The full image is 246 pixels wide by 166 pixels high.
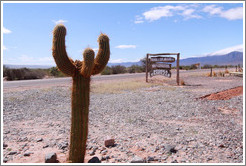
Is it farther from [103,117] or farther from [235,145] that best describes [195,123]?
[103,117]

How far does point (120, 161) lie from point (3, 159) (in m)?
2.18

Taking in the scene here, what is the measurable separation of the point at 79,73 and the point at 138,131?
292cm

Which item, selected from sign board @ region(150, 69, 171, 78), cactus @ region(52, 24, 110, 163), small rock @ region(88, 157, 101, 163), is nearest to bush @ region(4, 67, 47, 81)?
sign board @ region(150, 69, 171, 78)

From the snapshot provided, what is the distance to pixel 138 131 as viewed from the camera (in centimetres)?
618

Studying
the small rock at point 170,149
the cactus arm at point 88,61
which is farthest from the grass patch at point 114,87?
the cactus arm at point 88,61

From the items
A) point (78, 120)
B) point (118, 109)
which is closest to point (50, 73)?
point (118, 109)

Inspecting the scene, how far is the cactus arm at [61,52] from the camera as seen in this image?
372 cm

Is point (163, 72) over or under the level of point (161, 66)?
under

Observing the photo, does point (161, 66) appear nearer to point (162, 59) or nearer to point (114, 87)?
point (162, 59)

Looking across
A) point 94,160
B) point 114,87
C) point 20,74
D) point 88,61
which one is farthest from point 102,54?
point 20,74

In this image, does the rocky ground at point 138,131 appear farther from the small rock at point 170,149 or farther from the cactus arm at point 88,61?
the cactus arm at point 88,61

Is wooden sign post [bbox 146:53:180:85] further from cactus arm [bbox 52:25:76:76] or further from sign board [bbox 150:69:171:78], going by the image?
cactus arm [bbox 52:25:76:76]

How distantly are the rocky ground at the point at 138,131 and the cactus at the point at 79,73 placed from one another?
2.26 ft

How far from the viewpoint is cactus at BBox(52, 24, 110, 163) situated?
146 inches
